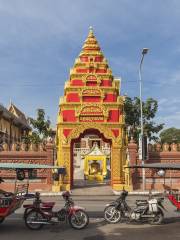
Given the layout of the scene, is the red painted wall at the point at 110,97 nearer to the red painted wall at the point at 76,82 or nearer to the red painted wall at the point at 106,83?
the red painted wall at the point at 106,83

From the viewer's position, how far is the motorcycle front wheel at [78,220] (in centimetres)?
1318

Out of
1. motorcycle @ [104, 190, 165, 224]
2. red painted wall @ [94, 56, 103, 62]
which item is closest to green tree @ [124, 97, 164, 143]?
red painted wall @ [94, 56, 103, 62]

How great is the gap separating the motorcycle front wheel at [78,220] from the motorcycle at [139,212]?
132 cm

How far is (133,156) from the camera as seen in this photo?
31.7 meters

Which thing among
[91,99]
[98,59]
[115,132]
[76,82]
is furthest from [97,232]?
[98,59]

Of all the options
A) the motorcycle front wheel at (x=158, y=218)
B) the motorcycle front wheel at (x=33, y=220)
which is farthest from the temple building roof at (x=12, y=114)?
the motorcycle front wheel at (x=158, y=218)

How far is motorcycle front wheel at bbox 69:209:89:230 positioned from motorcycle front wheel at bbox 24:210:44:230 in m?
1.07

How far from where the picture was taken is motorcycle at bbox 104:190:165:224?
14.1m

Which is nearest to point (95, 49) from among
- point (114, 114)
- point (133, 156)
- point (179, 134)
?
point (114, 114)

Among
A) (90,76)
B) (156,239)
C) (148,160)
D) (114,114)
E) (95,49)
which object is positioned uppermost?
(95,49)

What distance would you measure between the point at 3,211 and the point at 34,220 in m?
1.10

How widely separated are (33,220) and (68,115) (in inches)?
780

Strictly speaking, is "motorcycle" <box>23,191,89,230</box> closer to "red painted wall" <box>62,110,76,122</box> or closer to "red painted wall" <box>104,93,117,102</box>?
"red painted wall" <box>62,110,76,122</box>

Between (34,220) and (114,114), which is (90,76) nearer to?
(114,114)
